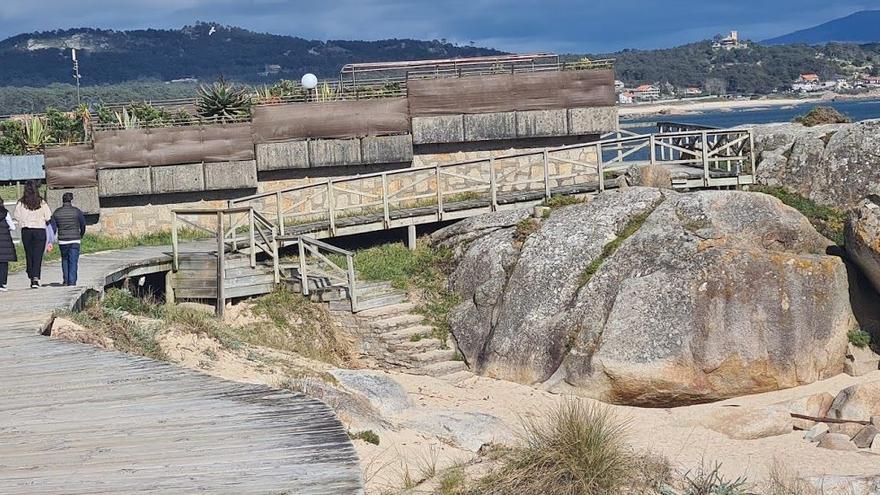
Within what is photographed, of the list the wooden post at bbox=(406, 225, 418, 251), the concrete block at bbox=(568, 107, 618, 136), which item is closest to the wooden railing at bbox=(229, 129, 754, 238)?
the wooden post at bbox=(406, 225, 418, 251)

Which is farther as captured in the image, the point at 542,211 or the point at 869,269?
the point at 542,211

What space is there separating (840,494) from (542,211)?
10.3 meters

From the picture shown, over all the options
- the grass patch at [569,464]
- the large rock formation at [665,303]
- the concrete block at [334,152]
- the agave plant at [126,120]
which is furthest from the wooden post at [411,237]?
the grass patch at [569,464]

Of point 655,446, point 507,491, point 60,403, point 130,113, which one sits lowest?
point 655,446

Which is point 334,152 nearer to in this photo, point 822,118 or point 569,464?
point 822,118

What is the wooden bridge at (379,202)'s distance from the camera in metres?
22.1

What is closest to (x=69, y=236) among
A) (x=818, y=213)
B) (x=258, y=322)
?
(x=258, y=322)

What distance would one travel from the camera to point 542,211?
23.2 meters

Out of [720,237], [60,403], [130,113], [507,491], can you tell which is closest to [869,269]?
[720,237]

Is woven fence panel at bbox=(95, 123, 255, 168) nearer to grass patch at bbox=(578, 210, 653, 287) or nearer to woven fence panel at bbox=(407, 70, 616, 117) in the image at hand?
woven fence panel at bbox=(407, 70, 616, 117)

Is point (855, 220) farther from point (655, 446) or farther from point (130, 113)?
point (130, 113)

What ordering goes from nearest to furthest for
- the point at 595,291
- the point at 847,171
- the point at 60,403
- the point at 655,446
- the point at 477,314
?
the point at 60,403, the point at 655,446, the point at 595,291, the point at 477,314, the point at 847,171

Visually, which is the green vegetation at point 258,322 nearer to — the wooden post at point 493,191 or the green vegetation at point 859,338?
the wooden post at point 493,191

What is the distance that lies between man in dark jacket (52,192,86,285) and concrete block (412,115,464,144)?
10.2 m
